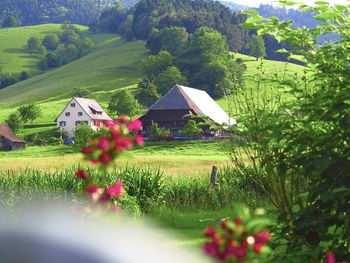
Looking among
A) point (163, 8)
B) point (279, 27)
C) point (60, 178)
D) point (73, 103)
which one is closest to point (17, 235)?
point (279, 27)

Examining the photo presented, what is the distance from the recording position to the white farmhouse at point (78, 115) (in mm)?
92750

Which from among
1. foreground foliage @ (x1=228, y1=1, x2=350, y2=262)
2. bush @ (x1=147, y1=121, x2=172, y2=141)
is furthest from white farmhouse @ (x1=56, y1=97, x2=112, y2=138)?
foreground foliage @ (x1=228, y1=1, x2=350, y2=262)

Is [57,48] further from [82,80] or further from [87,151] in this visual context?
[87,151]

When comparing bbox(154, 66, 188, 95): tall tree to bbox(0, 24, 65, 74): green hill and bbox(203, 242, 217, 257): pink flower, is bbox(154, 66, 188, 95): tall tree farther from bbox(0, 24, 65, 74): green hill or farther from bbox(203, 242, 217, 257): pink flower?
bbox(203, 242, 217, 257): pink flower

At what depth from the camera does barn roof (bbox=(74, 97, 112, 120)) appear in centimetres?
9706

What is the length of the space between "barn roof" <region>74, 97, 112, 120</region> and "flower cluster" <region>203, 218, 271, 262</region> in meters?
95.1

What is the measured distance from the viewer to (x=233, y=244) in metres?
2.53

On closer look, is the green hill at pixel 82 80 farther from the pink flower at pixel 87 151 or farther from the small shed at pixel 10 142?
the pink flower at pixel 87 151

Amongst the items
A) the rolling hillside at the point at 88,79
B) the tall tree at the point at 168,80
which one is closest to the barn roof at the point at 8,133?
the rolling hillside at the point at 88,79

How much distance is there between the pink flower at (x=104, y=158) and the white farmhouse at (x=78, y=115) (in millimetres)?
88882

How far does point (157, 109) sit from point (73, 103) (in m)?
19.9

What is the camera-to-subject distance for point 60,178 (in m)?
A: 17.3

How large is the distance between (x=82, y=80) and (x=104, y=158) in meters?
132

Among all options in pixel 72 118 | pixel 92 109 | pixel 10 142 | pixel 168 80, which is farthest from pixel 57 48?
pixel 10 142
